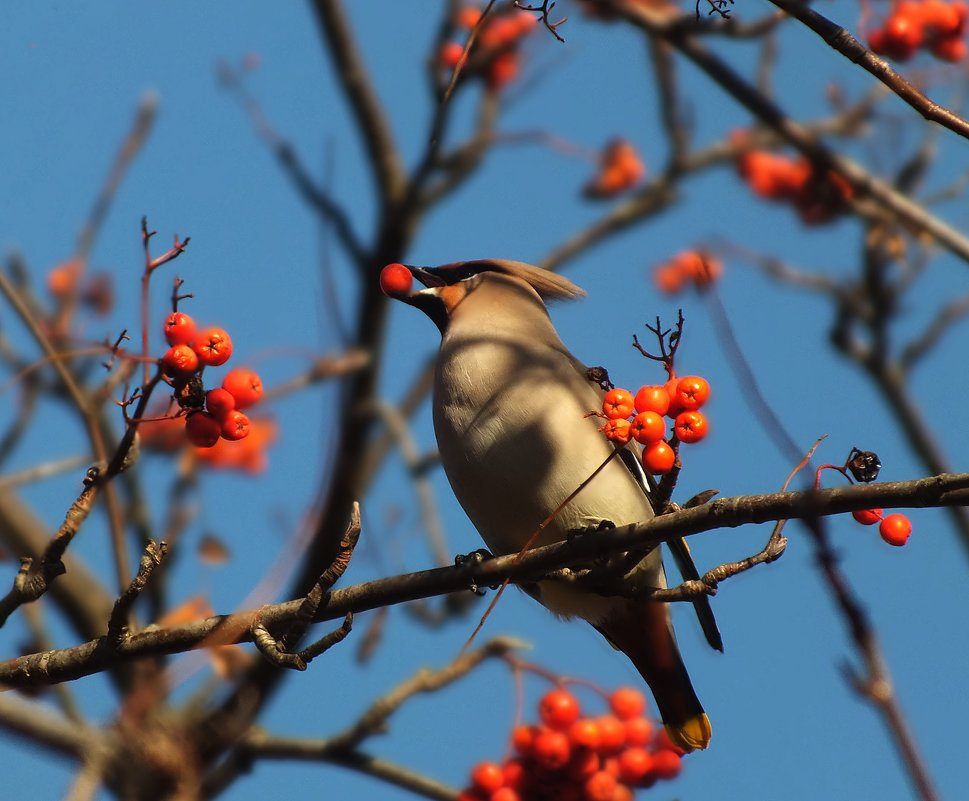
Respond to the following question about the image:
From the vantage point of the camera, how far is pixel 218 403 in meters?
2.55

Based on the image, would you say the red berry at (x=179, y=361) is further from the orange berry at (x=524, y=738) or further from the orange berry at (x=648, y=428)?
the orange berry at (x=524, y=738)

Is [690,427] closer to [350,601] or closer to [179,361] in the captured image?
[350,601]

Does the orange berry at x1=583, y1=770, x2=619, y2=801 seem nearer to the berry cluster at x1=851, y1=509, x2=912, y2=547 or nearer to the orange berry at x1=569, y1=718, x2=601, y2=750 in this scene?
the orange berry at x1=569, y1=718, x2=601, y2=750

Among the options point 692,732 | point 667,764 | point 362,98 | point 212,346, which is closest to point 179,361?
point 212,346

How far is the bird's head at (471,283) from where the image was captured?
4.27m

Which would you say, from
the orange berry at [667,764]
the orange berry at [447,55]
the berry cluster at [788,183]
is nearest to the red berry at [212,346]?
the orange berry at [667,764]

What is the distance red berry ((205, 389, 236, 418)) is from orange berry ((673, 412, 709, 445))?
0.88 metres

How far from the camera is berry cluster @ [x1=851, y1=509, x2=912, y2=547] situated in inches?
90.8

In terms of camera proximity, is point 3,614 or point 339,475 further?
point 339,475

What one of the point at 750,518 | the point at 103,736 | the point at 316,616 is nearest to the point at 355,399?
the point at 103,736

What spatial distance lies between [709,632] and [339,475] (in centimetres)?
126

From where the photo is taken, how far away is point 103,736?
4.44 metres

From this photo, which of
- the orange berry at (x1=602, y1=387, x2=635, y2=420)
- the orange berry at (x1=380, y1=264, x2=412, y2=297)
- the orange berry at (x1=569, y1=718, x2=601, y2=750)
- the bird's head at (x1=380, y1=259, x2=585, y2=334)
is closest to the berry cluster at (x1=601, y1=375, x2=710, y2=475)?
the orange berry at (x1=602, y1=387, x2=635, y2=420)

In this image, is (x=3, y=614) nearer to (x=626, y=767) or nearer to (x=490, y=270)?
(x=626, y=767)
